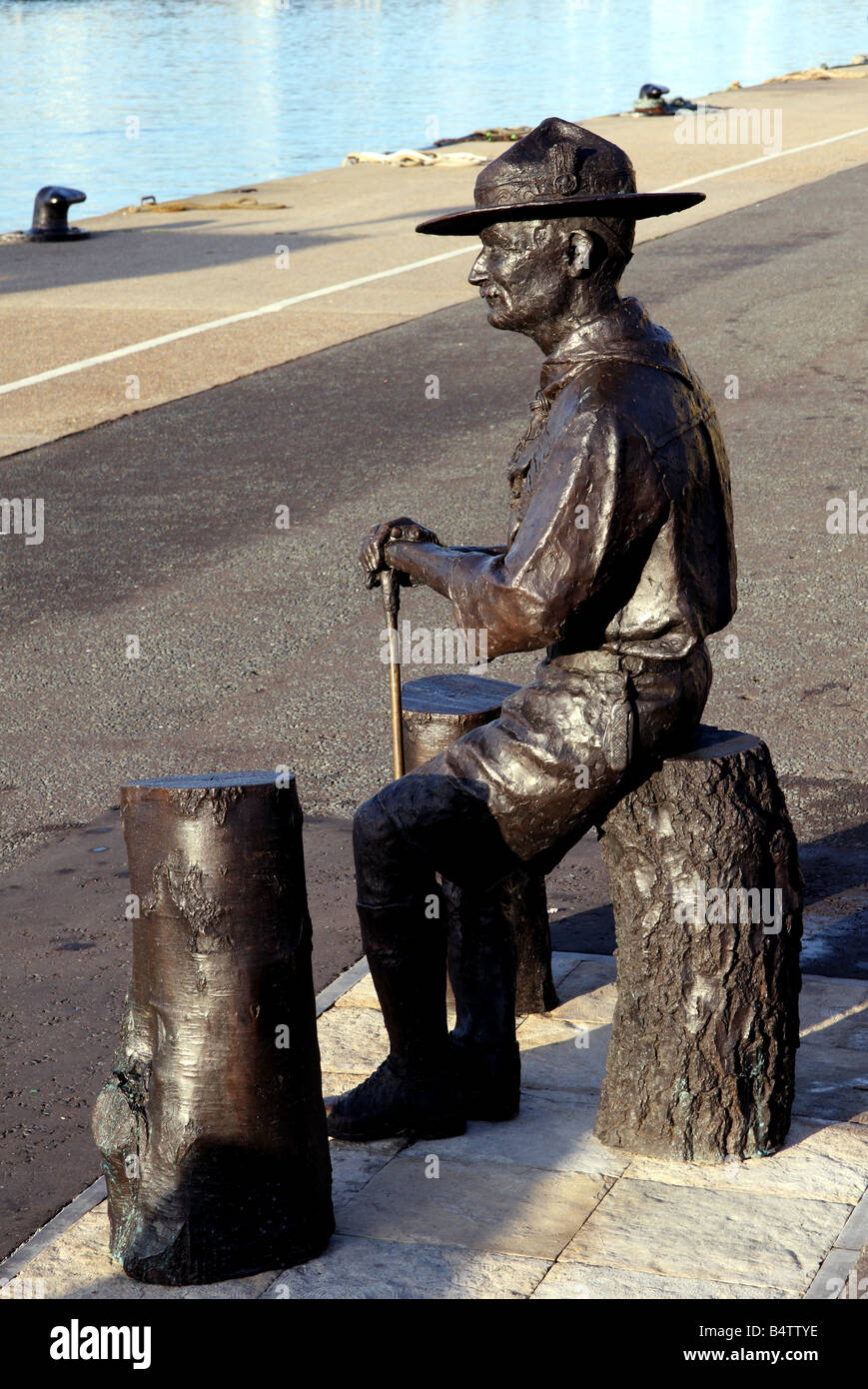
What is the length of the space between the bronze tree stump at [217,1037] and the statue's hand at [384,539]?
791 millimetres

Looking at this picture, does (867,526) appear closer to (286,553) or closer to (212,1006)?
(286,553)

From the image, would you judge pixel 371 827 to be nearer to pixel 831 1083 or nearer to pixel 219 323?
pixel 831 1083

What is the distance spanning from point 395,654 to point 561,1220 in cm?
160

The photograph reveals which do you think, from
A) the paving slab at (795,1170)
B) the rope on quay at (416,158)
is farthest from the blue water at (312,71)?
the paving slab at (795,1170)

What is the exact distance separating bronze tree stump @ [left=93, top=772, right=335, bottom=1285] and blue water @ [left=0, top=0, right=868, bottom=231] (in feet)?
91.6

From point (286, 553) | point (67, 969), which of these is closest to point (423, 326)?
point (286, 553)

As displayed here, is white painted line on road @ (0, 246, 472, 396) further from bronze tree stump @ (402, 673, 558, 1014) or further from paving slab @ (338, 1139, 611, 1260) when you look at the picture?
paving slab @ (338, 1139, 611, 1260)

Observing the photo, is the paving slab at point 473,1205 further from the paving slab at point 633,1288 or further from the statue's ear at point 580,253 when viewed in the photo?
the statue's ear at point 580,253

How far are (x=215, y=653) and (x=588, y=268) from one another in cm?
494

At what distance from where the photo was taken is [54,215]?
22312 mm

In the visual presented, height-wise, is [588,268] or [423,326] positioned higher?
[423,326]

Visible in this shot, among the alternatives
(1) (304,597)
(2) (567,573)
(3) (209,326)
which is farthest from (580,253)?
(3) (209,326)

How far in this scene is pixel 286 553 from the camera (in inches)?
414

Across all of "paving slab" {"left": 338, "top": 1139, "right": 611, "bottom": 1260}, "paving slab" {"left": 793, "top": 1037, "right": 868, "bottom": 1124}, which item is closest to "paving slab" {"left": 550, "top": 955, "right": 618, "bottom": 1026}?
"paving slab" {"left": 793, "top": 1037, "right": 868, "bottom": 1124}
